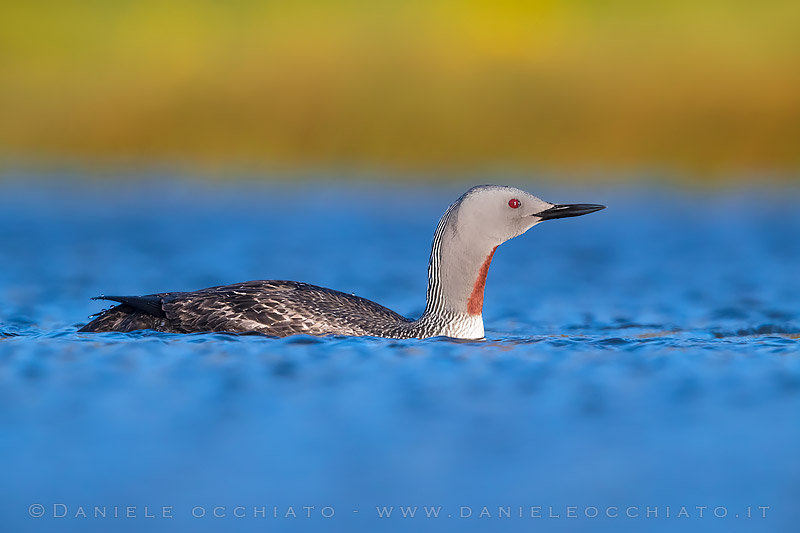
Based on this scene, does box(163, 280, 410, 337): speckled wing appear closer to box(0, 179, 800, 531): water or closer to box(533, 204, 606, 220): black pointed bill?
box(0, 179, 800, 531): water

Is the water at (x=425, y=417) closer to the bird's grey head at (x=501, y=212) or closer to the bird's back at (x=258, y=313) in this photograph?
the bird's back at (x=258, y=313)

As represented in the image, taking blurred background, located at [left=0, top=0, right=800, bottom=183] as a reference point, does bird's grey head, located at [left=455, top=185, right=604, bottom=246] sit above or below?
below

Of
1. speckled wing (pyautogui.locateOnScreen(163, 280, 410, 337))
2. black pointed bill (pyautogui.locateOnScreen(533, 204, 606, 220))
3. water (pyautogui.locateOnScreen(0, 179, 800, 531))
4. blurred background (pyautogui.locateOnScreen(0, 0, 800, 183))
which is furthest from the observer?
blurred background (pyautogui.locateOnScreen(0, 0, 800, 183))

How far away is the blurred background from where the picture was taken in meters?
18.4

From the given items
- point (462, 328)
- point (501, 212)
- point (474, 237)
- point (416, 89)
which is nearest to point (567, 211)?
point (501, 212)

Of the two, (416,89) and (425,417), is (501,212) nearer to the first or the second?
(425,417)

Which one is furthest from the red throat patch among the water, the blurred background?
the blurred background

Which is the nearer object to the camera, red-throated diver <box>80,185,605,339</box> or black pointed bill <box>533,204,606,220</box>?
black pointed bill <box>533,204,606,220</box>

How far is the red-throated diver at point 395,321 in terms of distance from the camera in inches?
270

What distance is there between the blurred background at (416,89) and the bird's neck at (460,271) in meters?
11.3

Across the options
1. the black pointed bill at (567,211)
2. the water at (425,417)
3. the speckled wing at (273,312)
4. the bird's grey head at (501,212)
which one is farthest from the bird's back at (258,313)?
the black pointed bill at (567,211)

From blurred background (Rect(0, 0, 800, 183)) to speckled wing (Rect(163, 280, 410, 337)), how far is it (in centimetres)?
1145

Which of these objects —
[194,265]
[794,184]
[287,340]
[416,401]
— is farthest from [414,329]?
[794,184]

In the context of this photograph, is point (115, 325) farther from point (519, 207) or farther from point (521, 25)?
point (521, 25)
